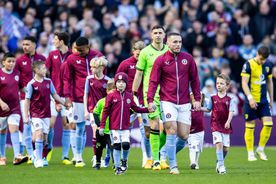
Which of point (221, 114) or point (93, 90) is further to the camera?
point (93, 90)

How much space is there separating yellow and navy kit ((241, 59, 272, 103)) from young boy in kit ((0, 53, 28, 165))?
4956 mm

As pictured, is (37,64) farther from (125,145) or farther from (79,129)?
(125,145)

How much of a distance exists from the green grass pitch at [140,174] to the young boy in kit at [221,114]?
1.90 feet

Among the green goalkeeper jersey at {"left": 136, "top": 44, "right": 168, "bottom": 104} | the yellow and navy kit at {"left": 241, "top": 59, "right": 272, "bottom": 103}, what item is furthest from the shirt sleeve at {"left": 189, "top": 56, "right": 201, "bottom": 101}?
Answer: the yellow and navy kit at {"left": 241, "top": 59, "right": 272, "bottom": 103}

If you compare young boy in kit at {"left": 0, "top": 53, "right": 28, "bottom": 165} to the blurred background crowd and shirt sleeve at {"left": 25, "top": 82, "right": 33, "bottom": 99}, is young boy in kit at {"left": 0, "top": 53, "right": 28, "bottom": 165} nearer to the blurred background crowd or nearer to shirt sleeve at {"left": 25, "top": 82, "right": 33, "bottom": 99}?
shirt sleeve at {"left": 25, "top": 82, "right": 33, "bottom": 99}

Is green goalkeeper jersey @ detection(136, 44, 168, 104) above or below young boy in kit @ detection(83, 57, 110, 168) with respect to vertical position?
above

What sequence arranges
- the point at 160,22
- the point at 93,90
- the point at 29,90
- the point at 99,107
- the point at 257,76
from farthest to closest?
the point at 160,22
the point at 257,76
the point at 93,90
the point at 29,90
the point at 99,107

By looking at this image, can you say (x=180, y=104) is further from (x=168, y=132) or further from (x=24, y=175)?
(x=24, y=175)

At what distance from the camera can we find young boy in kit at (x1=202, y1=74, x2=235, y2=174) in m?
18.1

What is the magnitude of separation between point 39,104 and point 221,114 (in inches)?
136

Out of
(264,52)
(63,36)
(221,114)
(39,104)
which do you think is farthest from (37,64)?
(264,52)

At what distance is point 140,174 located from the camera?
1742 cm

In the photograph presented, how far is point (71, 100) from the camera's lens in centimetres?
1939

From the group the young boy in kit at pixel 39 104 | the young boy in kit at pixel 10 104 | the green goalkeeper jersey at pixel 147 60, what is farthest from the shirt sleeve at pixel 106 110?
the young boy in kit at pixel 10 104
